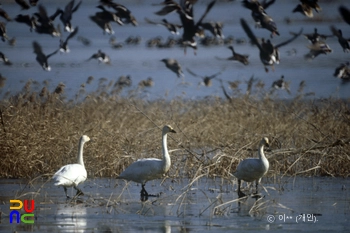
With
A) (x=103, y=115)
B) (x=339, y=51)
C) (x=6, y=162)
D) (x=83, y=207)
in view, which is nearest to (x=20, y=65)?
(x=339, y=51)

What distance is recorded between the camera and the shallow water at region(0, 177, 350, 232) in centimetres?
917

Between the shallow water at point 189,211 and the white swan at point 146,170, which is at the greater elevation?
the white swan at point 146,170

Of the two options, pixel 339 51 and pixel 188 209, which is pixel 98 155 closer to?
pixel 188 209

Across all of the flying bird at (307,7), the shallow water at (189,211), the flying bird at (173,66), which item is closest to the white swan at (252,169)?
the shallow water at (189,211)

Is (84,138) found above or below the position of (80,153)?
above

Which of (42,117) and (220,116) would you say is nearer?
(42,117)

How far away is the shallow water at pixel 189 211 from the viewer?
9172 mm

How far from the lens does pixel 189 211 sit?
10172mm

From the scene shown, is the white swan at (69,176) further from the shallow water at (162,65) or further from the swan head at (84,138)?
the shallow water at (162,65)

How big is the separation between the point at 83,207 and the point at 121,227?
1392 millimetres

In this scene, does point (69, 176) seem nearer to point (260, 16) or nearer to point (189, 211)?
point (189, 211)

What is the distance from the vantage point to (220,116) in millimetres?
16266

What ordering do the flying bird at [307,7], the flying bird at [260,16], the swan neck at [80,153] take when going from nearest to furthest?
the swan neck at [80,153], the flying bird at [260,16], the flying bird at [307,7]

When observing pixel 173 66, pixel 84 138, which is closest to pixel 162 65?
pixel 173 66
